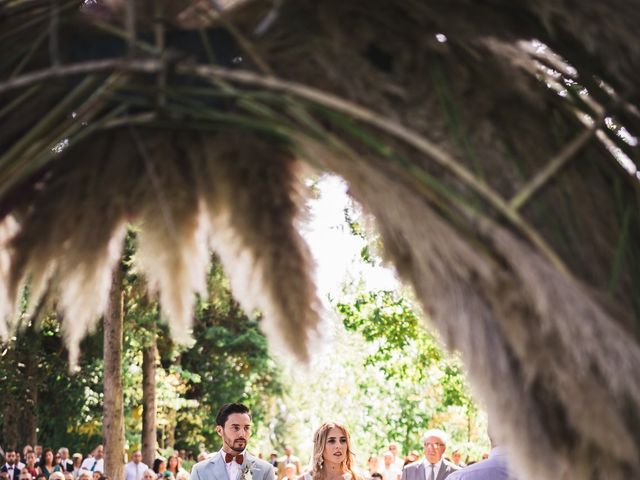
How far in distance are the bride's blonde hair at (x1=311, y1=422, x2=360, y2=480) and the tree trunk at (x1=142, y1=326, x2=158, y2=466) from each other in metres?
11.8

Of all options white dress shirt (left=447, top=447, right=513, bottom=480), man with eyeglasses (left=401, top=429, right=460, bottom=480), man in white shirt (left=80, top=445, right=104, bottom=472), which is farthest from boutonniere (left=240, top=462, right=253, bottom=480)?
man in white shirt (left=80, top=445, right=104, bottom=472)

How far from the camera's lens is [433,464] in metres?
7.95

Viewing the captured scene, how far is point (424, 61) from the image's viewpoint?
1.96 meters

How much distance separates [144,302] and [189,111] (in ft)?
48.7

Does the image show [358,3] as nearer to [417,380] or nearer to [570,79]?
[570,79]

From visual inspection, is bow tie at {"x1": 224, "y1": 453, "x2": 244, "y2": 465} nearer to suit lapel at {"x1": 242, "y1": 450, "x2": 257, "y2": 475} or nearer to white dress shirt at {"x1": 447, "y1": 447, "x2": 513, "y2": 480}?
suit lapel at {"x1": 242, "y1": 450, "x2": 257, "y2": 475}

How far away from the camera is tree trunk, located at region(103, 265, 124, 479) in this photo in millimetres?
13336

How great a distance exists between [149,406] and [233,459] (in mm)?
12704

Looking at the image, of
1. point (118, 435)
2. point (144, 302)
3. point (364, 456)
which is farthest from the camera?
point (364, 456)

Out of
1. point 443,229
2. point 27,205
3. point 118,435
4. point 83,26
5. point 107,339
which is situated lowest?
point 443,229

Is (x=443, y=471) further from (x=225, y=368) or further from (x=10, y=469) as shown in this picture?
(x=225, y=368)

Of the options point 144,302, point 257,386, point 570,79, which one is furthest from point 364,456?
point 570,79

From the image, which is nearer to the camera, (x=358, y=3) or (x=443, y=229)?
(x=443, y=229)

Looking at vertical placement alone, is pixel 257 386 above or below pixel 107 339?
above
